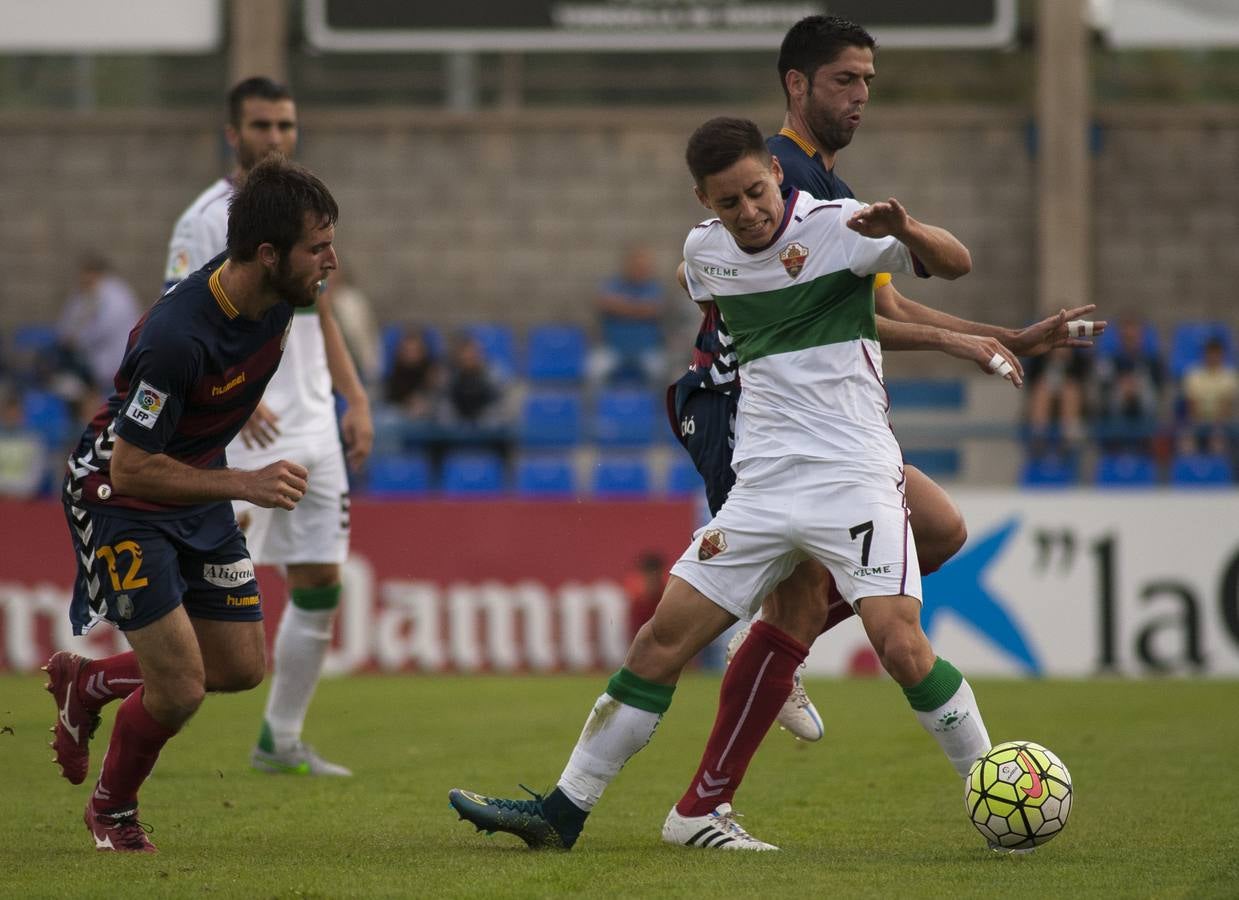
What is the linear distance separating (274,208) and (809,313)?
161 centimetres

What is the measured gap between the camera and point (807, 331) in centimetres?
530

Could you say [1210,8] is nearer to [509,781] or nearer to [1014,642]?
[1014,642]

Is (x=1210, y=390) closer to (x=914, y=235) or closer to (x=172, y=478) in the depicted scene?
(x=914, y=235)

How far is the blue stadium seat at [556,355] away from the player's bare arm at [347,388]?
→ 28.1 feet

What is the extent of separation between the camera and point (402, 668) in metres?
12.8

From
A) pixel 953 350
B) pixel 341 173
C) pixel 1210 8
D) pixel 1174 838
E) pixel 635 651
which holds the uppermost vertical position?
pixel 1210 8

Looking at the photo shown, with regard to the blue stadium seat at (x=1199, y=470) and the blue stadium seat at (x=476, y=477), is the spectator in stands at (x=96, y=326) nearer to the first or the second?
the blue stadium seat at (x=476, y=477)

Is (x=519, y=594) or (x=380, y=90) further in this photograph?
(x=380, y=90)

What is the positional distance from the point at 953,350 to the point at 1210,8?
12.6 metres

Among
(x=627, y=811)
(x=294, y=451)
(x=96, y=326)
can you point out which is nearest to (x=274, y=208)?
(x=294, y=451)

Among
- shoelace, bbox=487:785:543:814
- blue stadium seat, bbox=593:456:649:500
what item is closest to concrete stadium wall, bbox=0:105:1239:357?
blue stadium seat, bbox=593:456:649:500

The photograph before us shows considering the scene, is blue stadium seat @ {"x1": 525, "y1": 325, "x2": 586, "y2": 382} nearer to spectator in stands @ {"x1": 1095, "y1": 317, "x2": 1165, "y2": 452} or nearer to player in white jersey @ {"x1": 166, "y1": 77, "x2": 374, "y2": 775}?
spectator in stands @ {"x1": 1095, "y1": 317, "x2": 1165, "y2": 452}

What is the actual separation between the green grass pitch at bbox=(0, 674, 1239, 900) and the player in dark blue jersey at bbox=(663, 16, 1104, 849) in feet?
1.06

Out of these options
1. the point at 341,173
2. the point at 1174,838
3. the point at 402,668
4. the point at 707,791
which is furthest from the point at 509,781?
the point at 341,173
